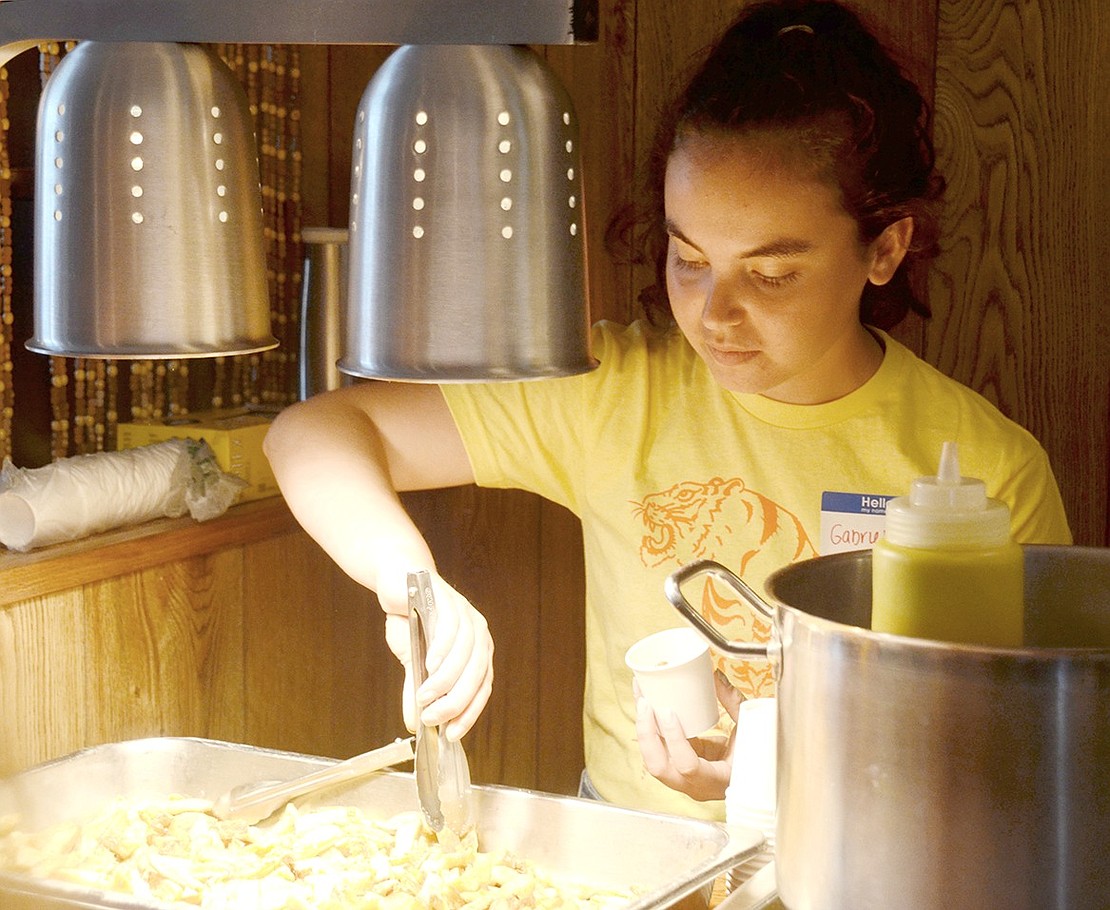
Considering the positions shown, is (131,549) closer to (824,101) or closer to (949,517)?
(824,101)

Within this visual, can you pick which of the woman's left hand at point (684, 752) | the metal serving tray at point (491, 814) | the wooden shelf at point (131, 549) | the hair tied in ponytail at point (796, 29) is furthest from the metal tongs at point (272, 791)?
the hair tied in ponytail at point (796, 29)

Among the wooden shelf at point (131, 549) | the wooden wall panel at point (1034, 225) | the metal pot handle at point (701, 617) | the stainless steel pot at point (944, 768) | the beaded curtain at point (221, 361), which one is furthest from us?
the wooden wall panel at point (1034, 225)

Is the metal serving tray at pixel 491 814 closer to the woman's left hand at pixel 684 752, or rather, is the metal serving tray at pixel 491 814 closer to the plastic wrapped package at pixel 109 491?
the woman's left hand at pixel 684 752

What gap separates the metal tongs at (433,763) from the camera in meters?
1.22

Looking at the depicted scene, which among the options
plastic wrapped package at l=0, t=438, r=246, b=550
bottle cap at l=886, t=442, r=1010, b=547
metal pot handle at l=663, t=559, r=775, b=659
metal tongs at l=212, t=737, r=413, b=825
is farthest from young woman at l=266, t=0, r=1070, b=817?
bottle cap at l=886, t=442, r=1010, b=547

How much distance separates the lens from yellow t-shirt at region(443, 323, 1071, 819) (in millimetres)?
1558

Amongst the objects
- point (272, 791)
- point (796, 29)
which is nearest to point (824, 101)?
point (796, 29)

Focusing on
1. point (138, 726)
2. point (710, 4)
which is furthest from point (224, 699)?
point (710, 4)

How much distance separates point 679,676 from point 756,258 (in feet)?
1.50

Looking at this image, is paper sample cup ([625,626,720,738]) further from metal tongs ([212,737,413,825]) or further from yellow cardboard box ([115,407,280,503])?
yellow cardboard box ([115,407,280,503])

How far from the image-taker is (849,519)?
1.55m

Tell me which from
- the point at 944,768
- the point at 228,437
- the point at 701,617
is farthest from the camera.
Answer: the point at 228,437

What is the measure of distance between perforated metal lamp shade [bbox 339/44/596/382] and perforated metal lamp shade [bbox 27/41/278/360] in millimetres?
77

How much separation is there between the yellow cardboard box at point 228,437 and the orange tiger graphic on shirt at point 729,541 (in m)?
0.74
